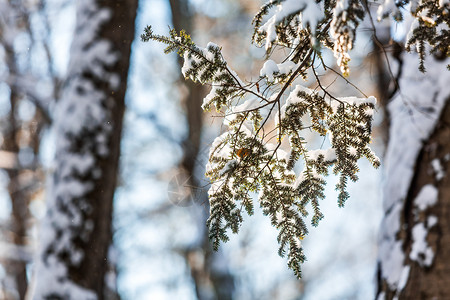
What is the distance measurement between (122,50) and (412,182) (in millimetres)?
1834

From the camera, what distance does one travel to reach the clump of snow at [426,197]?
4.74 ft

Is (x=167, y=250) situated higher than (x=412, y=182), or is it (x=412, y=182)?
(x=167, y=250)

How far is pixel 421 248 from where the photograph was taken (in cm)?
141

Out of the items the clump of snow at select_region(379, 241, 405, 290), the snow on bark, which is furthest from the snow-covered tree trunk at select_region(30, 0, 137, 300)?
the clump of snow at select_region(379, 241, 405, 290)

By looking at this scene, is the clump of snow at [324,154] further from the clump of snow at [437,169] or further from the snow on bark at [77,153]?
the snow on bark at [77,153]

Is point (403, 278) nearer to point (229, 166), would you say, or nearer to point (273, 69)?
point (229, 166)

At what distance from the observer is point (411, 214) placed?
4.89 ft

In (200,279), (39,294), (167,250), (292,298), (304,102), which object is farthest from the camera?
(292,298)

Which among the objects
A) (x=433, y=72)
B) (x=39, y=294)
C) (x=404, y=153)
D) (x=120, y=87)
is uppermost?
(x=120, y=87)

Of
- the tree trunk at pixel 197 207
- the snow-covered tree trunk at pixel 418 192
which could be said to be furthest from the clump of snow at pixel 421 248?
the tree trunk at pixel 197 207

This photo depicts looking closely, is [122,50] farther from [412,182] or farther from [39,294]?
[412,182]

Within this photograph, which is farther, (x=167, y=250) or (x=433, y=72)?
(x=167, y=250)

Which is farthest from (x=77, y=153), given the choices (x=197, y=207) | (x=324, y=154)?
(x=197, y=207)

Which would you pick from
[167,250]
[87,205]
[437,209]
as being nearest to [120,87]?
[87,205]
